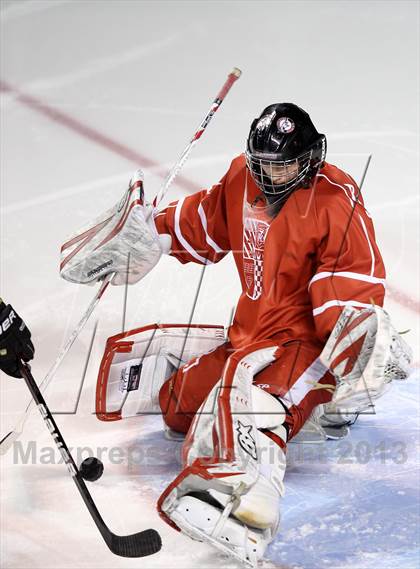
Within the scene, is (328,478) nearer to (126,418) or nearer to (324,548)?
(324,548)

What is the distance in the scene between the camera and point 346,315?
196 centimetres

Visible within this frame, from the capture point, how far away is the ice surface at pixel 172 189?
2.09 meters

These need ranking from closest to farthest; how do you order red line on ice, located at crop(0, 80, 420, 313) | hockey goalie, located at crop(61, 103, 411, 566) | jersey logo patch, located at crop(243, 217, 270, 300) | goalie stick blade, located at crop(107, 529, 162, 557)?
hockey goalie, located at crop(61, 103, 411, 566)
goalie stick blade, located at crop(107, 529, 162, 557)
jersey logo patch, located at crop(243, 217, 270, 300)
red line on ice, located at crop(0, 80, 420, 313)

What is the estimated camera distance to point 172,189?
3670mm

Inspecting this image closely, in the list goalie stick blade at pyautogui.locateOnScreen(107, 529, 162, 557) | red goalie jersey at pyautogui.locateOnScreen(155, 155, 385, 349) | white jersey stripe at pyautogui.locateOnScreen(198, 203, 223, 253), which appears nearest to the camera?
goalie stick blade at pyautogui.locateOnScreen(107, 529, 162, 557)

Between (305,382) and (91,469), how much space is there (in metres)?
0.58

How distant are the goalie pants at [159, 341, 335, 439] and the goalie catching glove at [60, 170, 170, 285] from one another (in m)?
0.29

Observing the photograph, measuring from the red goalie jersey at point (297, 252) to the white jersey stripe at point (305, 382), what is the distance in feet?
0.23

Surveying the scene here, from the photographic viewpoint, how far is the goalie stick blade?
1.95 m

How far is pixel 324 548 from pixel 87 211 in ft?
6.26

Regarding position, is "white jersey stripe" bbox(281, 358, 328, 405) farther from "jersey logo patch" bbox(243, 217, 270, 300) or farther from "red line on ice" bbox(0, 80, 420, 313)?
"red line on ice" bbox(0, 80, 420, 313)

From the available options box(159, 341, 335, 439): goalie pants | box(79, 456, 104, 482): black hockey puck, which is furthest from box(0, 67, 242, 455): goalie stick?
box(159, 341, 335, 439): goalie pants

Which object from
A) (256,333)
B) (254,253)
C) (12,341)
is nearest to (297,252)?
(254,253)

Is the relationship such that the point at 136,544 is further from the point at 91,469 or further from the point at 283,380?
the point at 283,380
